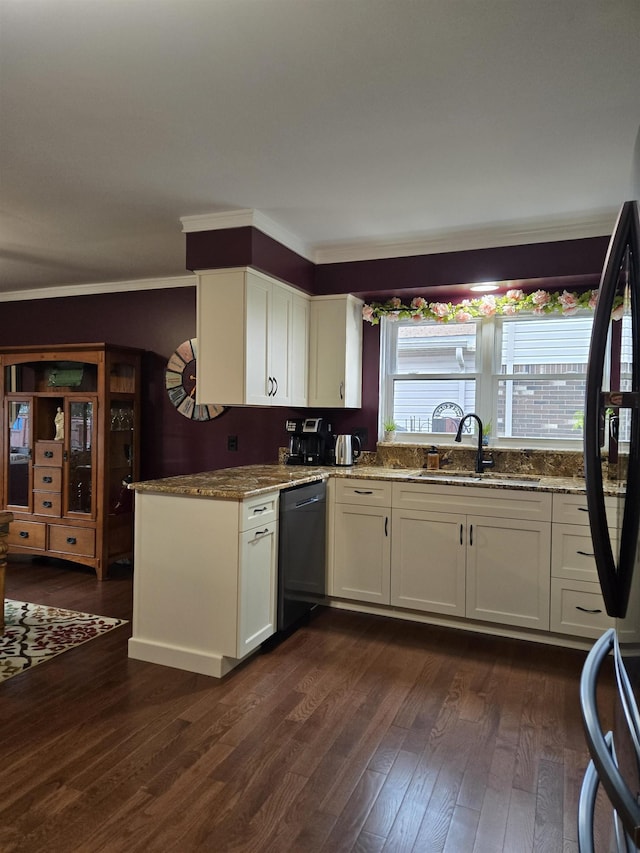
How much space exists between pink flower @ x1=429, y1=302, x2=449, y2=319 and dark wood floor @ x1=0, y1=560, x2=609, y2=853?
7.08ft

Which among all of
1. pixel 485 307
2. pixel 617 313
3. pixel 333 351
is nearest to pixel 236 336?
pixel 333 351

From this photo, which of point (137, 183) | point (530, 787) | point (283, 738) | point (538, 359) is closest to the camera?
point (530, 787)

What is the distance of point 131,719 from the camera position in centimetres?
238

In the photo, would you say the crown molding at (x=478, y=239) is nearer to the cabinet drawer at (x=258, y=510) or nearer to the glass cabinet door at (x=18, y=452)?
the cabinet drawer at (x=258, y=510)

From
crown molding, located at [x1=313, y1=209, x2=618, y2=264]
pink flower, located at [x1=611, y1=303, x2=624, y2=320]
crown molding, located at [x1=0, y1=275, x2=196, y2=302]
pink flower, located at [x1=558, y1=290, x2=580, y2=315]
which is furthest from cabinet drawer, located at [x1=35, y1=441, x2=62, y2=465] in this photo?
pink flower, located at [x1=611, y1=303, x2=624, y2=320]

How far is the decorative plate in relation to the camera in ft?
15.8

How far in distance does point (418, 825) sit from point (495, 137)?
2518mm

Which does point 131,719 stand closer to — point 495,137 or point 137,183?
Answer: point 137,183

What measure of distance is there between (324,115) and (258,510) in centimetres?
178

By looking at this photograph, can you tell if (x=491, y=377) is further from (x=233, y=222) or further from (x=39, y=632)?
(x=39, y=632)

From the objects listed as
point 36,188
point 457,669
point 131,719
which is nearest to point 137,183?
point 36,188

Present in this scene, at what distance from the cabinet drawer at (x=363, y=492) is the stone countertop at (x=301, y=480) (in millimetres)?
49

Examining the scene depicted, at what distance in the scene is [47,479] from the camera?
15.3 feet

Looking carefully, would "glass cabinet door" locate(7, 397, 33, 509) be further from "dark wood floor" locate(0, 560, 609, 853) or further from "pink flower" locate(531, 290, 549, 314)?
"pink flower" locate(531, 290, 549, 314)
